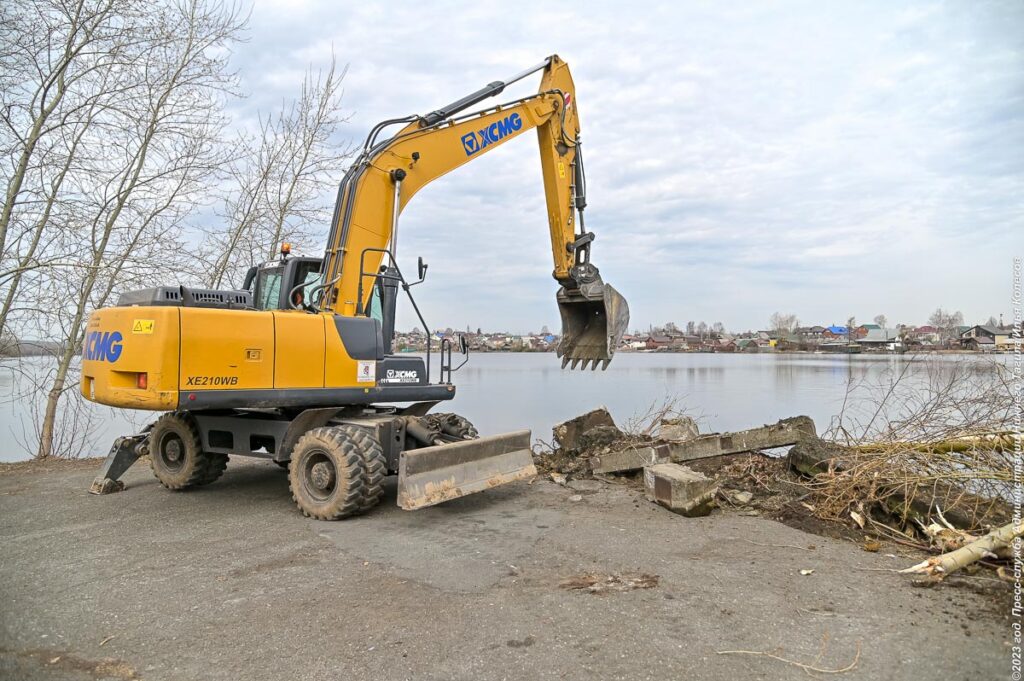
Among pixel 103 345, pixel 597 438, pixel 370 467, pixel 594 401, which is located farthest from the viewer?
pixel 594 401

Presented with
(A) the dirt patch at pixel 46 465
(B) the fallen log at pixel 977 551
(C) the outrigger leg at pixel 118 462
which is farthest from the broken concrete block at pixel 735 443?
(A) the dirt patch at pixel 46 465

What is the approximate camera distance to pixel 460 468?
6762mm

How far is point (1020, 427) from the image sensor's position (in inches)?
220

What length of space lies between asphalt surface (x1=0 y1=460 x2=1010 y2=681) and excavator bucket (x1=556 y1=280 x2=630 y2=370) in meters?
2.78

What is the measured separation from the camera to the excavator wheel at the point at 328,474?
6406mm

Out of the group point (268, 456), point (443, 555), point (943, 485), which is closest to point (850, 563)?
point (943, 485)

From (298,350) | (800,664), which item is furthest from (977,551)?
(298,350)

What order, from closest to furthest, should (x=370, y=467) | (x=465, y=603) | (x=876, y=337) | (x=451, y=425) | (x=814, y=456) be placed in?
(x=465, y=603) → (x=370, y=467) → (x=814, y=456) → (x=451, y=425) → (x=876, y=337)

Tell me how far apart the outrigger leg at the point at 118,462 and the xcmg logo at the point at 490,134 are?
5.43 metres

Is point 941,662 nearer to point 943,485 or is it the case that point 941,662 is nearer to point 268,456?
point 943,485

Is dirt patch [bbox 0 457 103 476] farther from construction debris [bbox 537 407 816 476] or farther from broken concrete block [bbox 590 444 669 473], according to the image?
broken concrete block [bbox 590 444 669 473]

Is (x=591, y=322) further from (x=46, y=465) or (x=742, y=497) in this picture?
(x=46, y=465)

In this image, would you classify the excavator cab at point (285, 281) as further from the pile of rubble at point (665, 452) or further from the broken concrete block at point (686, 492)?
the broken concrete block at point (686, 492)

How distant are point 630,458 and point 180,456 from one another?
5.48 metres
